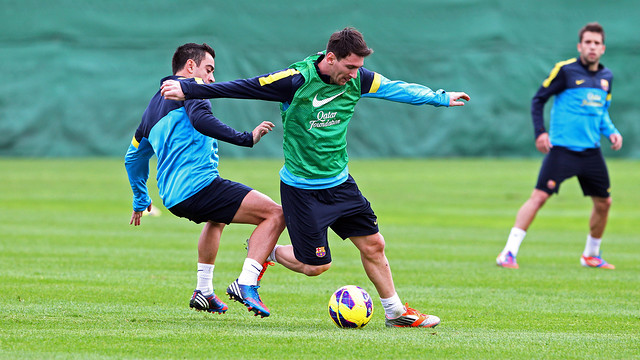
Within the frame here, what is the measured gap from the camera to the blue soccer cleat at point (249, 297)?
6.39 meters

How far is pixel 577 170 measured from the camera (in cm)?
1078

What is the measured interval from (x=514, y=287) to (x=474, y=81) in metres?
22.5

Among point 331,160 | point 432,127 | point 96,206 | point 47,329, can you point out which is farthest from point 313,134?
point 432,127

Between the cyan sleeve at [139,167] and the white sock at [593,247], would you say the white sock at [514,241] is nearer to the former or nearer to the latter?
the white sock at [593,247]

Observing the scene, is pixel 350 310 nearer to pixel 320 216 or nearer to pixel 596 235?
pixel 320 216

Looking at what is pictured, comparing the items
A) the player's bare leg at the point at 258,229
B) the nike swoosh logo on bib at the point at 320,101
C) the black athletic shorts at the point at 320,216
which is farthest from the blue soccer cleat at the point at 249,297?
the nike swoosh logo on bib at the point at 320,101

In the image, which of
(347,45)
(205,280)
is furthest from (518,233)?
(347,45)

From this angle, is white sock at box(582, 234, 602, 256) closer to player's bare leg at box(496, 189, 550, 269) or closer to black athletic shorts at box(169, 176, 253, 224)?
player's bare leg at box(496, 189, 550, 269)

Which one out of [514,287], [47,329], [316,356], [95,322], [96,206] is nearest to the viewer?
[316,356]

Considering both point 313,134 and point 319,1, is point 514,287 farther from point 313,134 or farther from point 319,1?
point 319,1

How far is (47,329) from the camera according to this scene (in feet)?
19.5

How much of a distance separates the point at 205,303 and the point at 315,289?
1.77 m

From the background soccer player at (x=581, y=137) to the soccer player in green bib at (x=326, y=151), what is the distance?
14.1 feet

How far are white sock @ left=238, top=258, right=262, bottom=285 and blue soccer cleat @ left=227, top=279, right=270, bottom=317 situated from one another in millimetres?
44
